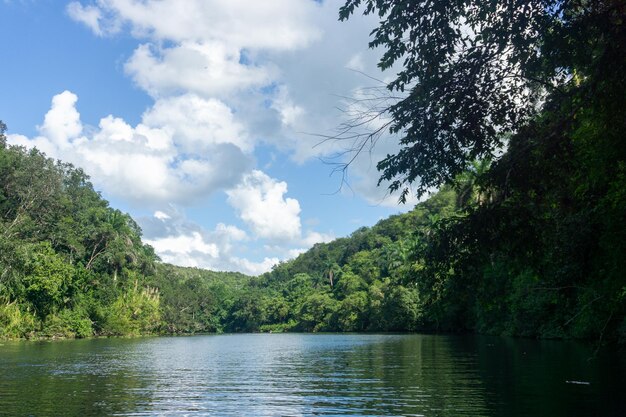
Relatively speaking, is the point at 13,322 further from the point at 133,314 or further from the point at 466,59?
the point at 466,59

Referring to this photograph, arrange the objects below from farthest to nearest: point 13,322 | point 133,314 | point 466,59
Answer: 1. point 133,314
2. point 13,322
3. point 466,59

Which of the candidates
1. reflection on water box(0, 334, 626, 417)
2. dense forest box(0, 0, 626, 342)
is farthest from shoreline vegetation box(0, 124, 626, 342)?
reflection on water box(0, 334, 626, 417)

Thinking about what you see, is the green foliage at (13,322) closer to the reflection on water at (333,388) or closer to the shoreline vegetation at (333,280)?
the shoreline vegetation at (333,280)

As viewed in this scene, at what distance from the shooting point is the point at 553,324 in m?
44.6

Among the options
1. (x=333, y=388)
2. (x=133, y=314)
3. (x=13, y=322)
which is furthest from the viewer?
(x=133, y=314)

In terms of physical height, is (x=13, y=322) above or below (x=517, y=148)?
below

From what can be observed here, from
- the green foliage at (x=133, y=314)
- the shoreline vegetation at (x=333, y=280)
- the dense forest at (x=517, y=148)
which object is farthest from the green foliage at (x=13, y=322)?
the dense forest at (x=517, y=148)

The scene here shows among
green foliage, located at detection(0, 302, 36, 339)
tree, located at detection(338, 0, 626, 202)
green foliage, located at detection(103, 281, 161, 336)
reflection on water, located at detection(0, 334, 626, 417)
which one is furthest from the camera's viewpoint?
green foliage, located at detection(103, 281, 161, 336)

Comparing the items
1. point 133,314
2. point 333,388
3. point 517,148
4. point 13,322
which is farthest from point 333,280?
point 517,148

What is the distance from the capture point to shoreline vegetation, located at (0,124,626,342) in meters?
9.29

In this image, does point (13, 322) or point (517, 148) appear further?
point (13, 322)

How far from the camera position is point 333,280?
482 ft

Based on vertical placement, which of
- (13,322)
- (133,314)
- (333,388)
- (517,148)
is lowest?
(333,388)

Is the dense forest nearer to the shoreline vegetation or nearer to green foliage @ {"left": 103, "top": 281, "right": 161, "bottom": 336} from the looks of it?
the shoreline vegetation
